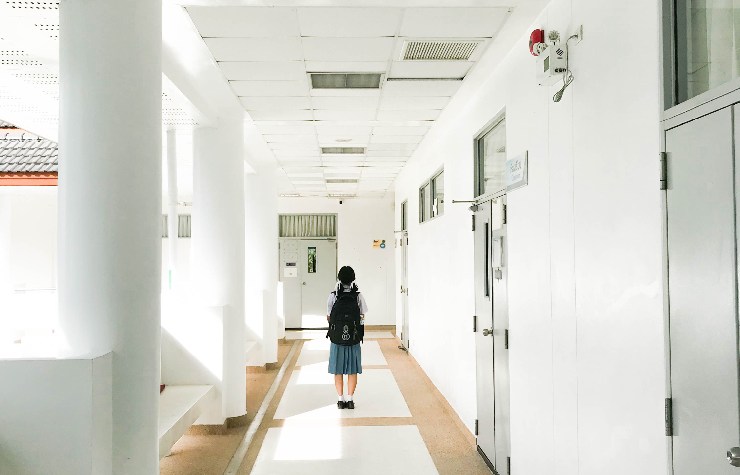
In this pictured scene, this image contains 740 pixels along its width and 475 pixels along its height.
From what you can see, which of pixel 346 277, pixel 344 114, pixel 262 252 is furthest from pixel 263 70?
pixel 262 252

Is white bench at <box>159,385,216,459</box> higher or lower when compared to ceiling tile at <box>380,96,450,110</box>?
lower

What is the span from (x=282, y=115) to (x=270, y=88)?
962 mm

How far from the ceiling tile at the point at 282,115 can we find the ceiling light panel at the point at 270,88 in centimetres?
62

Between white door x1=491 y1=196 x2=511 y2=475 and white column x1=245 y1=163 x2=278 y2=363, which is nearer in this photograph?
white door x1=491 y1=196 x2=511 y2=475

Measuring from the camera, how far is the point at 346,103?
543 cm

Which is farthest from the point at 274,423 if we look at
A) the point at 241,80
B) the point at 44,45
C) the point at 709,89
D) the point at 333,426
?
the point at 709,89

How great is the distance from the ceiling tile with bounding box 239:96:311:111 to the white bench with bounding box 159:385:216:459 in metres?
2.69

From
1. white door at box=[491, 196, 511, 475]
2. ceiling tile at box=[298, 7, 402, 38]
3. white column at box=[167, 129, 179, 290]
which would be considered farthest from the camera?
white column at box=[167, 129, 179, 290]

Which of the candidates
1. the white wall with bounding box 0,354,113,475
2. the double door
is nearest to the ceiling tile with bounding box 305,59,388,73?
the double door

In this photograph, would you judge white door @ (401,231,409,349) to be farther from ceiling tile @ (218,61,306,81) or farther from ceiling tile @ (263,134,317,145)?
ceiling tile @ (218,61,306,81)

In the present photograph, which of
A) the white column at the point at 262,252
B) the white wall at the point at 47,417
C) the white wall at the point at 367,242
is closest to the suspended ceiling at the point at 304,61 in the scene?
the white wall at the point at 47,417

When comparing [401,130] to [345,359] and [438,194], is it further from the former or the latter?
[345,359]

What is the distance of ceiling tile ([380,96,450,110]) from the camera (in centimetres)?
526

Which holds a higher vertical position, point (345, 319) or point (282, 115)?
point (282, 115)
